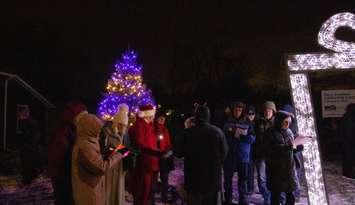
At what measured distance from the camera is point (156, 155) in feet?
27.7

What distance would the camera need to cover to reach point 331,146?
69.1ft

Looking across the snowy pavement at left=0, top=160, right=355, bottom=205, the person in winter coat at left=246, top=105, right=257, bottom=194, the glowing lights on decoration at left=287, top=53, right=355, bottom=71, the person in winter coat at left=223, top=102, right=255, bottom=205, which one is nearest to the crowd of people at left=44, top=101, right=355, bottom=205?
the person in winter coat at left=223, top=102, right=255, bottom=205

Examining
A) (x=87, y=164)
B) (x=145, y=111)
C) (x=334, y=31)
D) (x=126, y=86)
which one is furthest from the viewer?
(x=126, y=86)

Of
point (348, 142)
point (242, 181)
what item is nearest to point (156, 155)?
point (242, 181)

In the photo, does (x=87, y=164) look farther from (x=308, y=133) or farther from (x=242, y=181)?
(x=242, y=181)

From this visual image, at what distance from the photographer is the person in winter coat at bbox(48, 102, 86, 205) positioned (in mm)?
6668

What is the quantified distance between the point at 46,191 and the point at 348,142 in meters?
7.84

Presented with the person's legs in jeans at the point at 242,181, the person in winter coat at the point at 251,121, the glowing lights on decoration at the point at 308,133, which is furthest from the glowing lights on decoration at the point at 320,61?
the person's legs in jeans at the point at 242,181

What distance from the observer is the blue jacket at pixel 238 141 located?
9641 mm

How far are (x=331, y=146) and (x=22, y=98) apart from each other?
14.2 m

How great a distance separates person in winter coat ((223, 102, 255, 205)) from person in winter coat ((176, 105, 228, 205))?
2324mm

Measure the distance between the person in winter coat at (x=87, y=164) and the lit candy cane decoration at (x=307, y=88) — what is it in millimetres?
2683

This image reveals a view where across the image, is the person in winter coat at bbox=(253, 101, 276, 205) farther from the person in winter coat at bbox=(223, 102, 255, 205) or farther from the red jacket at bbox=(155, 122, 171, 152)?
the red jacket at bbox=(155, 122, 171, 152)

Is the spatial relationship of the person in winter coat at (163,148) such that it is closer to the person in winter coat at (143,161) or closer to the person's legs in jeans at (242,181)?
the person in winter coat at (143,161)
